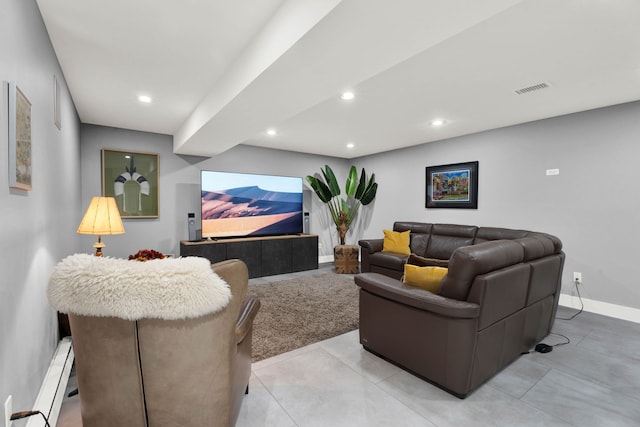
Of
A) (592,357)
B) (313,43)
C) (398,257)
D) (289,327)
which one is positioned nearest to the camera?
(313,43)

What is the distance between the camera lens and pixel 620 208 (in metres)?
3.29

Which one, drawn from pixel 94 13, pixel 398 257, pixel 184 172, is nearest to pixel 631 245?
pixel 398 257

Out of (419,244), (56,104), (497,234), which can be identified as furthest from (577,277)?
(56,104)

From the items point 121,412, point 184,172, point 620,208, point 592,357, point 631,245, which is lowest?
point 592,357

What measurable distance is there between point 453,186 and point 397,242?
131cm

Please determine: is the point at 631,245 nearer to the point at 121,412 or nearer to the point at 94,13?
the point at 121,412

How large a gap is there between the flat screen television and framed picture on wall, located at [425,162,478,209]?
2446 mm

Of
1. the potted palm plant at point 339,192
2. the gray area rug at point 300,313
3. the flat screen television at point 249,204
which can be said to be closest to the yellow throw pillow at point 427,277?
the gray area rug at point 300,313

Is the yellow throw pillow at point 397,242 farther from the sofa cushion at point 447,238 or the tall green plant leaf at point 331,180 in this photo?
the tall green plant leaf at point 331,180

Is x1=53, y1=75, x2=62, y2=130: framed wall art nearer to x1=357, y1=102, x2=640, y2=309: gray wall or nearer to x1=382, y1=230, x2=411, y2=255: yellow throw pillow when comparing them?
x1=382, y1=230, x2=411, y2=255: yellow throw pillow

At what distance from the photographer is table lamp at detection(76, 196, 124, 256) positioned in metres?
2.49

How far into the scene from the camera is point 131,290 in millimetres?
1094

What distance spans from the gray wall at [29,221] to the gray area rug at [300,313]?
1.37 metres

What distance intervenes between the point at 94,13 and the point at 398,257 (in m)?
4.03
